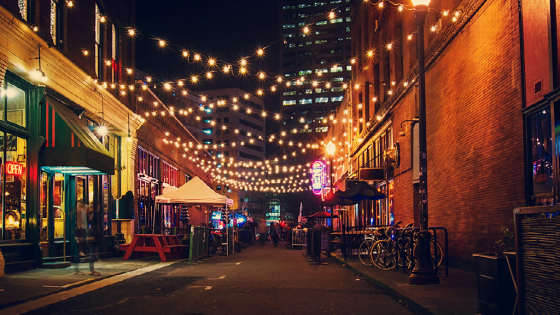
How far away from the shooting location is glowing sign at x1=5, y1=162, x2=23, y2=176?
1299cm

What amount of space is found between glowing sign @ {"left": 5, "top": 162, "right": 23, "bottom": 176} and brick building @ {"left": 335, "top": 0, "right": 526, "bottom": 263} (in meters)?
11.2

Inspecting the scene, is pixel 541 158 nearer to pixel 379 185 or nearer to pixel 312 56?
pixel 379 185

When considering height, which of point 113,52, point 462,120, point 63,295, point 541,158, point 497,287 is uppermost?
point 113,52

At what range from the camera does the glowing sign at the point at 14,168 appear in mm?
12985

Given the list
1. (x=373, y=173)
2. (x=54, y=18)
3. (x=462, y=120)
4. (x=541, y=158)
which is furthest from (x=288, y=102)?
(x=541, y=158)

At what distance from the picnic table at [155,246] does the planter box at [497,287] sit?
13.6 meters

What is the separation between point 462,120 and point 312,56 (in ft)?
398

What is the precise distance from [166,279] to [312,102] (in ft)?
406

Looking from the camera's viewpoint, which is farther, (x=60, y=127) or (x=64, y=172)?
(x=64, y=172)

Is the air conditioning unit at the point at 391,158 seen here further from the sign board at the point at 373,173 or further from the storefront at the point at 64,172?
the storefront at the point at 64,172

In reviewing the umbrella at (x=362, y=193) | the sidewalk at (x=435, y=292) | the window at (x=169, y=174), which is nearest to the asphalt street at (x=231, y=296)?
the sidewalk at (x=435, y=292)

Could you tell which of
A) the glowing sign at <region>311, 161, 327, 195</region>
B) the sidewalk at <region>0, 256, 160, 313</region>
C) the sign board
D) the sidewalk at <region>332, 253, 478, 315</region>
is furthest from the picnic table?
the glowing sign at <region>311, 161, 327, 195</region>

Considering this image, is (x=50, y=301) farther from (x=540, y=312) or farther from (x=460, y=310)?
(x=540, y=312)

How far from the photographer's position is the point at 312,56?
13200 cm
